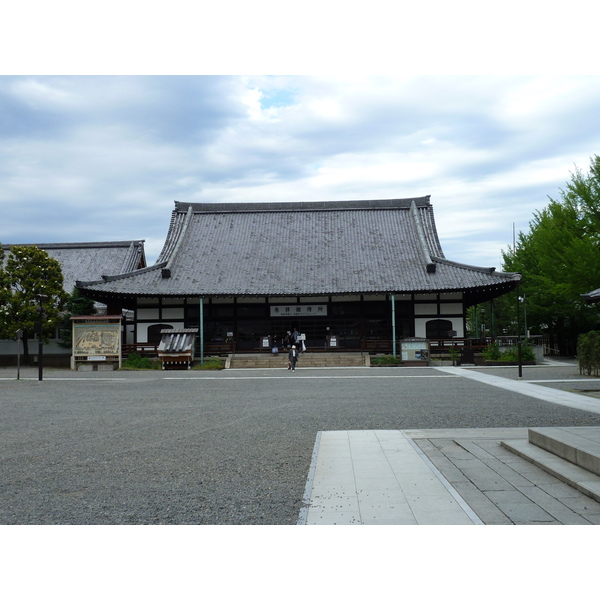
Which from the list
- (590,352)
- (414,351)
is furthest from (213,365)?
(590,352)

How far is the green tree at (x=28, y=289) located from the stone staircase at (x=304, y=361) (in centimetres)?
957

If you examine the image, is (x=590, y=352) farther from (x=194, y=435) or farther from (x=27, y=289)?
(x=27, y=289)

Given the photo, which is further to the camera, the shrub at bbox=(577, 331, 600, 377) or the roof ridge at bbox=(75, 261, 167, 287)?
the roof ridge at bbox=(75, 261, 167, 287)

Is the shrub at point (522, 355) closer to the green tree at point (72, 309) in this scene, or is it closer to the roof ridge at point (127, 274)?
the roof ridge at point (127, 274)

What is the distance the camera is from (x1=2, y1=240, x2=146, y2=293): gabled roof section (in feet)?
119

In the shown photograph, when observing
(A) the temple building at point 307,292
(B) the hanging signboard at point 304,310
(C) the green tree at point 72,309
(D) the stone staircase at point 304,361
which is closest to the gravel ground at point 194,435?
(D) the stone staircase at point 304,361

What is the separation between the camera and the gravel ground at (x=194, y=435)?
4.75m

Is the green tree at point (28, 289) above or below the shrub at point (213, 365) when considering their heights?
above

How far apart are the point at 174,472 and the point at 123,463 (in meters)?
0.83

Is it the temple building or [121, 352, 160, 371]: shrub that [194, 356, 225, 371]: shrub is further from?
[121, 352, 160, 371]: shrub

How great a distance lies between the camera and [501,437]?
7.44m

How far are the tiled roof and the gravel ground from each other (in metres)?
11.8

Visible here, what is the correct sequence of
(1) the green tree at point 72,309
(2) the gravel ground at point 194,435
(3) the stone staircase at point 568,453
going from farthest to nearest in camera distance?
(1) the green tree at point 72,309
(3) the stone staircase at point 568,453
(2) the gravel ground at point 194,435

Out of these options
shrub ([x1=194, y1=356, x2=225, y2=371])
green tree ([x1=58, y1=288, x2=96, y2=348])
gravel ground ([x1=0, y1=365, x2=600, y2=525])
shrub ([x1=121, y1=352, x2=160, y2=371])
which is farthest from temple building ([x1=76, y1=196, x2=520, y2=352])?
gravel ground ([x1=0, y1=365, x2=600, y2=525])
